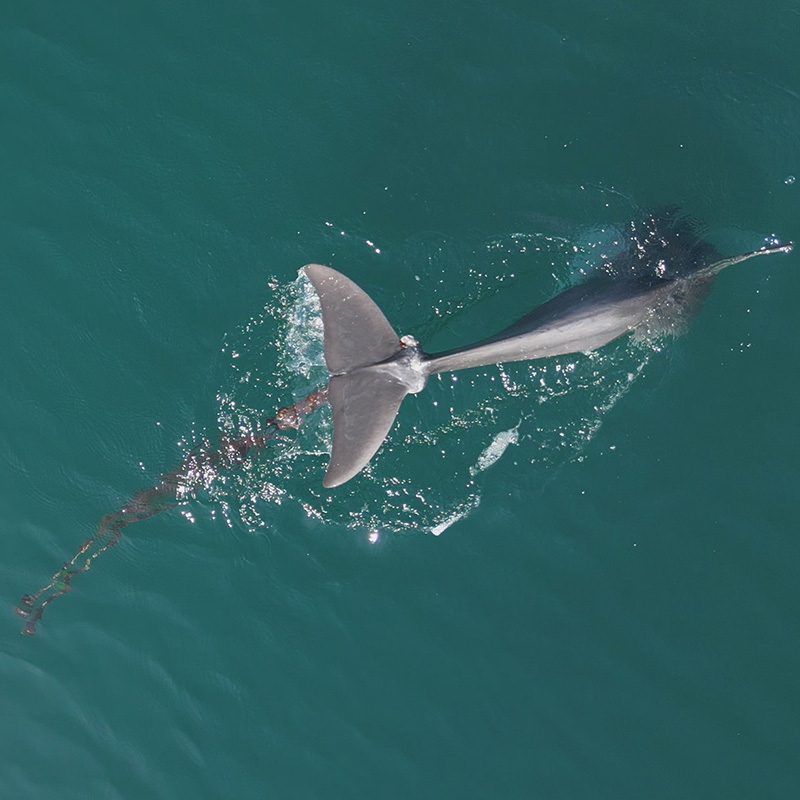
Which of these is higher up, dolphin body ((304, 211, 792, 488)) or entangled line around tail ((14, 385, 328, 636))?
dolphin body ((304, 211, 792, 488))

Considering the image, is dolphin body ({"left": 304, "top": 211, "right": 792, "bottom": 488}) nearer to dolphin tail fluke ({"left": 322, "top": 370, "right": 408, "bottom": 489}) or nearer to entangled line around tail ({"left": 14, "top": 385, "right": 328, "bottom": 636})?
dolphin tail fluke ({"left": 322, "top": 370, "right": 408, "bottom": 489})

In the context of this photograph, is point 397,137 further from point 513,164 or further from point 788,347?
point 788,347

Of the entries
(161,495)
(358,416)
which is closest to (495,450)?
(358,416)

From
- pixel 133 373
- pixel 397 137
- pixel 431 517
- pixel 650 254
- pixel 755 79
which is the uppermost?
pixel 755 79

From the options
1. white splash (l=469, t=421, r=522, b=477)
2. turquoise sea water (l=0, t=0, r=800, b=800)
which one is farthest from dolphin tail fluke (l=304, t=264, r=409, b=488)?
white splash (l=469, t=421, r=522, b=477)

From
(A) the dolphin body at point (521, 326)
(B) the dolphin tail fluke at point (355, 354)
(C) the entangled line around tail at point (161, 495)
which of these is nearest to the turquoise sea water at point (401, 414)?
(C) the entangled line around tail at point (161, 495)

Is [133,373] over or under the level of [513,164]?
under

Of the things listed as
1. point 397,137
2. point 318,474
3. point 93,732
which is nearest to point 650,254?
point 397,137
